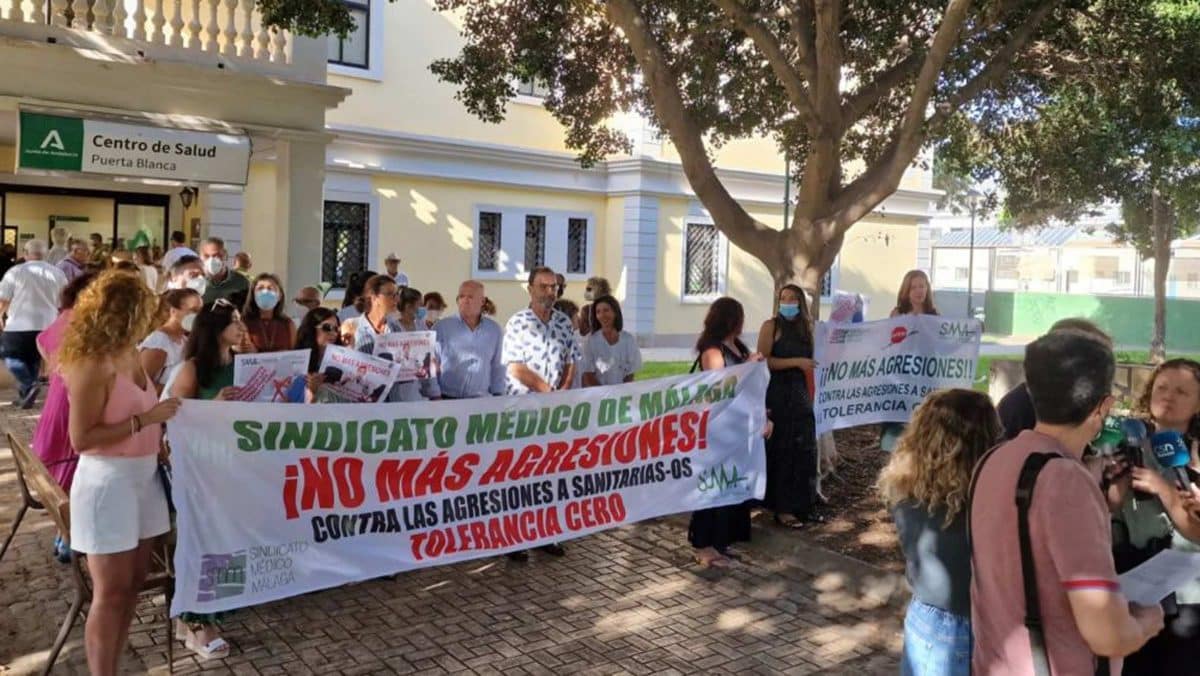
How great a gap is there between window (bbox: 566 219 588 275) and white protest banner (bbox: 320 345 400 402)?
1721 centimetres

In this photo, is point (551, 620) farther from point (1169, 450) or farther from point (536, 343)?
point (1169, 450)

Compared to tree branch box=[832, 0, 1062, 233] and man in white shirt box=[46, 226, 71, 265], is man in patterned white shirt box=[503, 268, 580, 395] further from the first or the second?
man in white shirt box=[46, 226, 71, 265]

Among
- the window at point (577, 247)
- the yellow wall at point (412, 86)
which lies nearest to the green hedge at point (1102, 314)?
the window at point (577, 247)

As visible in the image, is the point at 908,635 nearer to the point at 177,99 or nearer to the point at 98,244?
the point at 177,99

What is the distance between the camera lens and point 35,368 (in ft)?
37.9

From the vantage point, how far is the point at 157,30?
463 inches

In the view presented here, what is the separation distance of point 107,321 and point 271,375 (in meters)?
1.41

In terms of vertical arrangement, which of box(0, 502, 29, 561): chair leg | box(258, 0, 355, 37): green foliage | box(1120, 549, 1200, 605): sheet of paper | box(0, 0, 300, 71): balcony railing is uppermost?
box(0, 0, 300, 71): balcony railing

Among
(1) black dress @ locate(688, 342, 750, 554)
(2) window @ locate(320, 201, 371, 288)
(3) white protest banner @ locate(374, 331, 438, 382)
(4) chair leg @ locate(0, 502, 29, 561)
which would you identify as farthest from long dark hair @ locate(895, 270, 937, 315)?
(2) window @ locate(320, 201, 371, 288)

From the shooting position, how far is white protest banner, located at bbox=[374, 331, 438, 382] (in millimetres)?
6508

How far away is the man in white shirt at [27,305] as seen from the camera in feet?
36.3

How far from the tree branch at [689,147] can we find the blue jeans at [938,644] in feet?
18.0

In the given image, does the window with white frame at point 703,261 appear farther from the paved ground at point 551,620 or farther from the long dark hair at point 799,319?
the paved ground at point 551,620

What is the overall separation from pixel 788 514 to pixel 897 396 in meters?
1.86
